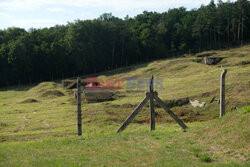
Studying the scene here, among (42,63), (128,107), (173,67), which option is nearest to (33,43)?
(42,63)

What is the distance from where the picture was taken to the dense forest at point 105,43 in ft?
259

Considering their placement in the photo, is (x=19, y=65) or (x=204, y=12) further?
(x=204, y=12)

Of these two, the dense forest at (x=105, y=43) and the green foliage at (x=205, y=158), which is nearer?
the green foliage at (x=205, y=158)

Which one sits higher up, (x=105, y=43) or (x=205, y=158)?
(x=105, y=43)

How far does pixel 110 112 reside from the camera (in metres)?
26.9

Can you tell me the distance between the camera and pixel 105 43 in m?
92.5

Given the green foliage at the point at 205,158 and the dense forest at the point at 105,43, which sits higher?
the dense forest at the point at 105,43

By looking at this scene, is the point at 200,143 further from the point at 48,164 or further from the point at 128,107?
the point at 128,107

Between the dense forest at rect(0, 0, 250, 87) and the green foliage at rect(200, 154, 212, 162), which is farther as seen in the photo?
the dense forest at rect(0, 0, 250, 87)

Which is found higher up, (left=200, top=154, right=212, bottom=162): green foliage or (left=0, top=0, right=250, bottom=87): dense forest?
(left=0, top=0, right=250, bottom=87): dense forest

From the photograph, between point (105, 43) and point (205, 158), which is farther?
point (105, 43)

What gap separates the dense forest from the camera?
78812 millimetres

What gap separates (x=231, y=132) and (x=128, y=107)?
20396 millimetres

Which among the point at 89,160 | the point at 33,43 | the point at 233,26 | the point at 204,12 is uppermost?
the point at 204,12
